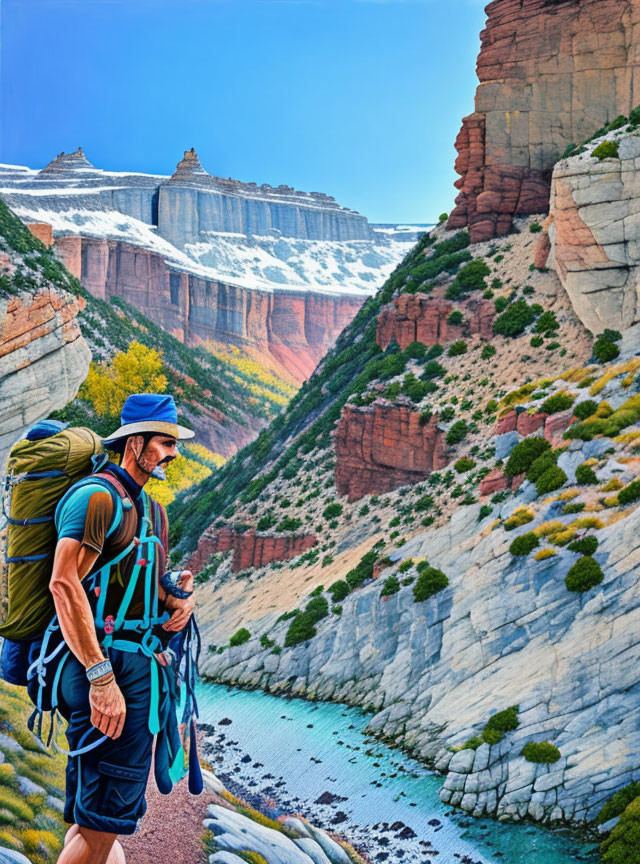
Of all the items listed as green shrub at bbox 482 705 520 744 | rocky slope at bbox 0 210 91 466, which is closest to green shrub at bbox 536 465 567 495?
green shrub at bbox 482 705 520 744

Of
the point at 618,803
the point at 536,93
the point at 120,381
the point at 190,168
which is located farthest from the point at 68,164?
the point at 618,803

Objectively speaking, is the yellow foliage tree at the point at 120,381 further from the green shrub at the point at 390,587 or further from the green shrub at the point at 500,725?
the green shrub at the point at 500,725

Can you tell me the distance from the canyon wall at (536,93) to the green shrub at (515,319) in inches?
279

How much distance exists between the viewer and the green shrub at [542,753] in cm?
1970

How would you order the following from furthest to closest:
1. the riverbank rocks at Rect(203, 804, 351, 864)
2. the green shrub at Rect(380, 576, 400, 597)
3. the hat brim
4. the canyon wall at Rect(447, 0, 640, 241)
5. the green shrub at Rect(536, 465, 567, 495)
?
the canyon wall at Rect(447, 0, 640, 241) < the green shrub at Rect(380, 576, 400, 597) < the green shrub at Rect(536, 465, 567, 495) < the riverbank rocks at Rect(203, 804, 351, 864) < the hat brim

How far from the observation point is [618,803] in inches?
704

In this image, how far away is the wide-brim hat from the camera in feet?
23.2

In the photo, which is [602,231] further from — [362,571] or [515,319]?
[362,571]

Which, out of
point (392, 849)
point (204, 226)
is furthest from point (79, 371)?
point (204, 226)

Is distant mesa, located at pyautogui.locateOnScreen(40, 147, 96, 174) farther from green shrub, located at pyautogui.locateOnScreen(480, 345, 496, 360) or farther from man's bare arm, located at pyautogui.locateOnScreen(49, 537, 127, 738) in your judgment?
man's bare arm, located at pyautogui.locateOnScreen(49, 537, 127, 738)

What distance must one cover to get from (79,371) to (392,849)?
27803 millimetres

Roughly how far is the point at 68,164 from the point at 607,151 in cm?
15541

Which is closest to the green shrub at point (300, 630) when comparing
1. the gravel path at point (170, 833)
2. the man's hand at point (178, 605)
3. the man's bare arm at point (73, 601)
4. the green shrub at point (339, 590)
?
the green shrub at point (339, 590)

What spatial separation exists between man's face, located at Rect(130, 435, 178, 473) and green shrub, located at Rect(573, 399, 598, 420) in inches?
932
